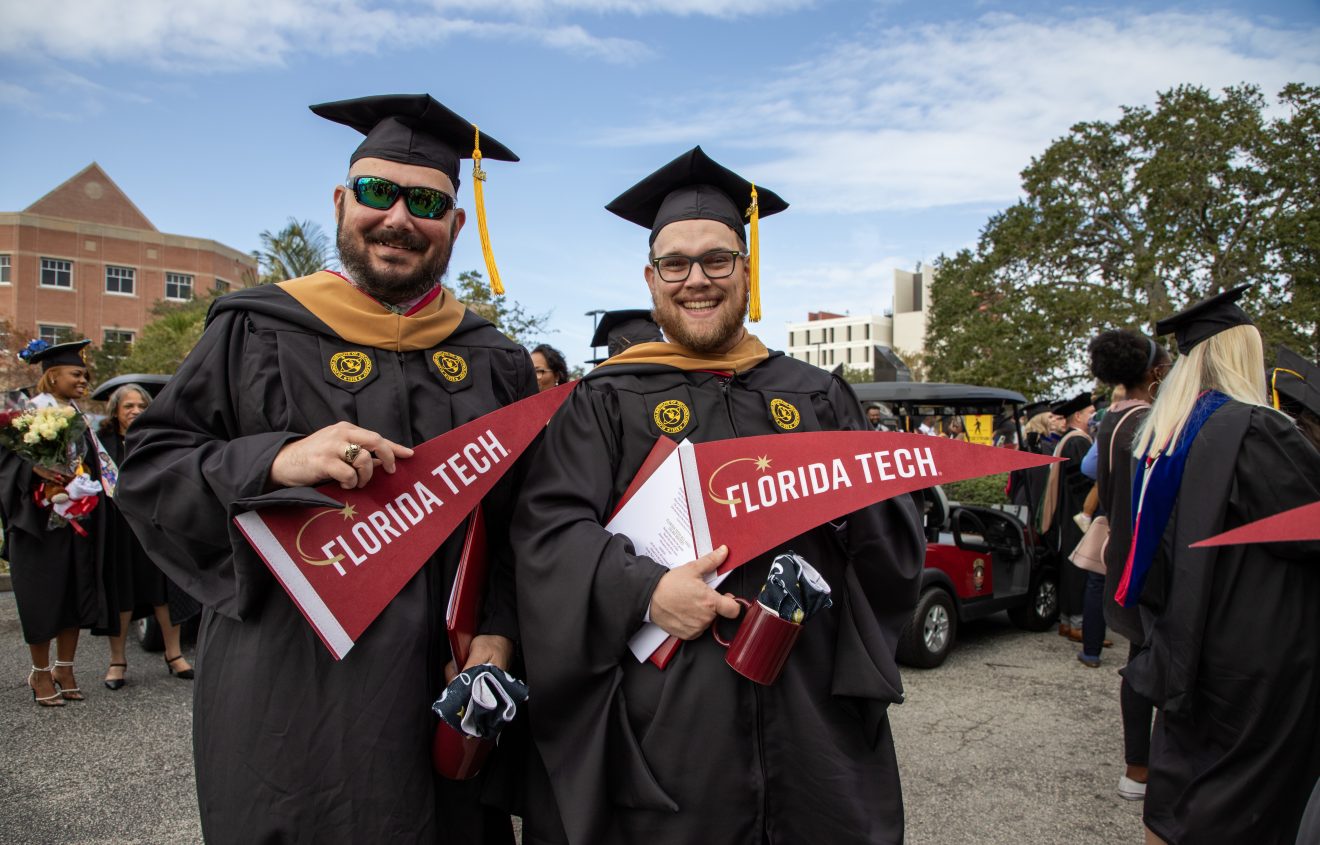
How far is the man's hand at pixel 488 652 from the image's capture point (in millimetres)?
1999

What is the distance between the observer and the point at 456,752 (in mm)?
1886

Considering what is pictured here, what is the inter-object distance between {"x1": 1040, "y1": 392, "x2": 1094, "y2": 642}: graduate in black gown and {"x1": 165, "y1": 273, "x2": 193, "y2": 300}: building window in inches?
1957

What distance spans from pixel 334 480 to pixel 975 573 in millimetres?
6023

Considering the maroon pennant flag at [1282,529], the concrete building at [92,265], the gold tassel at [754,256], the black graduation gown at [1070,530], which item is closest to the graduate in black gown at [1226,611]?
the maroon pennant flag at [1282,529]

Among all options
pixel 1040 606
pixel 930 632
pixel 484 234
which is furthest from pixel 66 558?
pixel 1040 606

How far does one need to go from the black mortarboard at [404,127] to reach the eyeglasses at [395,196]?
8cm

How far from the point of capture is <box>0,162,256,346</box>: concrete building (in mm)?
43438

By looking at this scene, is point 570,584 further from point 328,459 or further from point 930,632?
point 930,632

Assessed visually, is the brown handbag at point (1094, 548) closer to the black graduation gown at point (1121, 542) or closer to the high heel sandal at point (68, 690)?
the black graduation gown at point (1121, 542)

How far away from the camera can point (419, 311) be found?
7.22 ft

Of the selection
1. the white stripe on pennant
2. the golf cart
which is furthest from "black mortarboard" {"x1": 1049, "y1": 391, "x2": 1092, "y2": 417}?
the white stripe on pennant

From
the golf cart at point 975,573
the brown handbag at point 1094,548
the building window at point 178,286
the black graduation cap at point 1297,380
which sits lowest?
the golf cart at point 975,573

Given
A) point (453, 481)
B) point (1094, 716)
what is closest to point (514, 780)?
point (453, 481)

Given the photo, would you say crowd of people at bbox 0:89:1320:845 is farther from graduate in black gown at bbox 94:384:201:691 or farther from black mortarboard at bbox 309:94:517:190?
graduate in black gown at bbox 94:384:201:691
